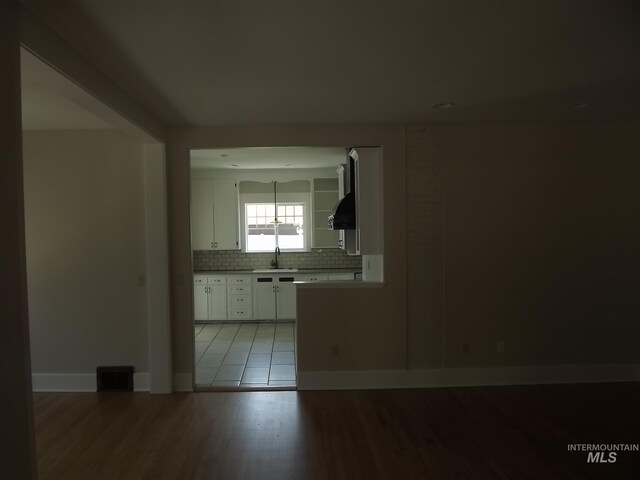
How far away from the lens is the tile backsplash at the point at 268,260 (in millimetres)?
6844

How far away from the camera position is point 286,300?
6.44m

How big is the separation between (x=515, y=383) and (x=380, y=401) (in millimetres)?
1448

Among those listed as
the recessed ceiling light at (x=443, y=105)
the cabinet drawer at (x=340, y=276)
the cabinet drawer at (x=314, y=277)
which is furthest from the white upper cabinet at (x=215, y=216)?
the recessed ceiling light at (x=443, y=105)

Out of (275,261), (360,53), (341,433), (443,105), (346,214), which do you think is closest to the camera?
(360,53)

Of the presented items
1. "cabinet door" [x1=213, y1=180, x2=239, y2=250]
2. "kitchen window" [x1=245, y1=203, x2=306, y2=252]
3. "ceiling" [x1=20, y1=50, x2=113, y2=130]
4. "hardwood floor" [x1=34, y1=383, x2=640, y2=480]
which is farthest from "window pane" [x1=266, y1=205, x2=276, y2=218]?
"hardwood floor" [x1=34, y1=383, x2=640, y2=480]

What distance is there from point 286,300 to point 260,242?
4.07 feet

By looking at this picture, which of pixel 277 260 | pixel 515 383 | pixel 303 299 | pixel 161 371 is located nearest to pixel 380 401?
pixel 303 299

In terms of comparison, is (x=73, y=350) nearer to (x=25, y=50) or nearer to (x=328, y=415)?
(x=328, y=415)

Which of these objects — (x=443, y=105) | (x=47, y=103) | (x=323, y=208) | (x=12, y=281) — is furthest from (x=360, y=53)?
(x=323, y=208)

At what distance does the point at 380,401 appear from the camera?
134 inches

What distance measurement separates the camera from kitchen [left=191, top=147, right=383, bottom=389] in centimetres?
554

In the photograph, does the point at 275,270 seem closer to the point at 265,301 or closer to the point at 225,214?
the point at 265,301

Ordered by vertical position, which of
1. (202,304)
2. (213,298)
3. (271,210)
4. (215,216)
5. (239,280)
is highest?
(271,210)

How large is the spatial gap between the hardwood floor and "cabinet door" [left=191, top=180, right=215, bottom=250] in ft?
11.3
